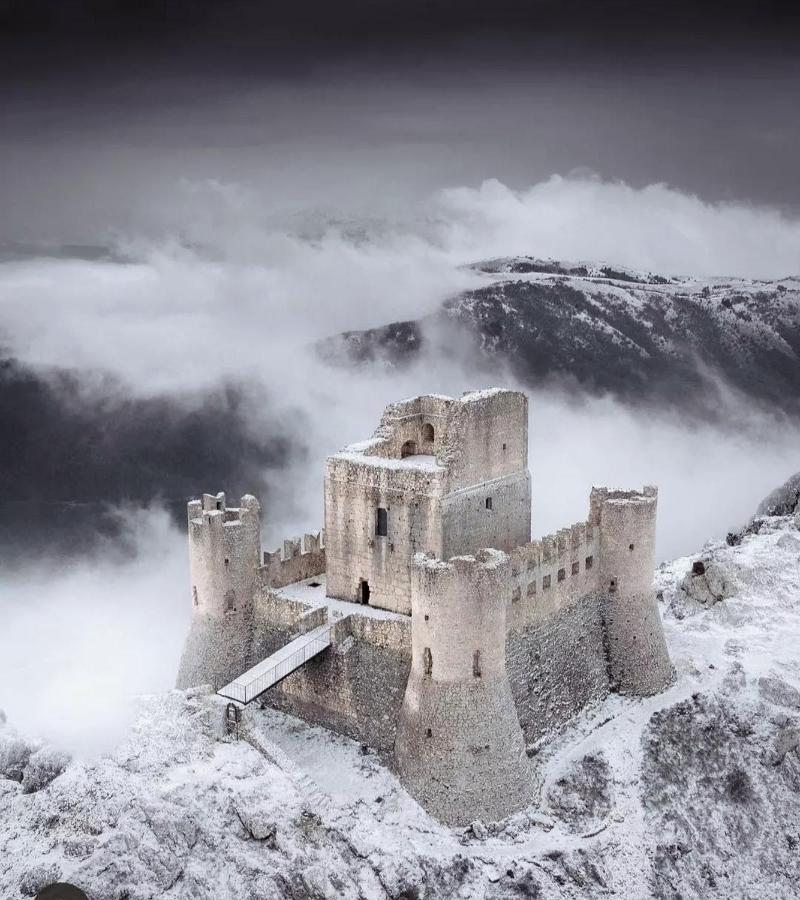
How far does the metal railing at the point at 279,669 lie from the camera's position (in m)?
34.7

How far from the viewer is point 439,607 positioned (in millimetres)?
33750

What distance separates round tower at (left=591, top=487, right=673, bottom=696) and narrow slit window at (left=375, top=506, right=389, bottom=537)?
30.4 feet

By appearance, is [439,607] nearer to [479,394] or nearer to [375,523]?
[375,523]

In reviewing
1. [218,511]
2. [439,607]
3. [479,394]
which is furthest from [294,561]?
[439,607]

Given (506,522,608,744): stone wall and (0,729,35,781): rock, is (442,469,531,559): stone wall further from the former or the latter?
(0,729,35,781): rock

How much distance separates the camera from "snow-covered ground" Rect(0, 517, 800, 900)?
1236 inches

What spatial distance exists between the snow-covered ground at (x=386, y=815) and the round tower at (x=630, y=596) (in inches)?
44.3

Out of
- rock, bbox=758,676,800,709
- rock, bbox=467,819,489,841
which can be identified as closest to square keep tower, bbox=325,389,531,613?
rock, bbox=467,819,489,841

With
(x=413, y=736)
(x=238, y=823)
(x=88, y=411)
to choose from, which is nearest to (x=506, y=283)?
(x=88, y=411)

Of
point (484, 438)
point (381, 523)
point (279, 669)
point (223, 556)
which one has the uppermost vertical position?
point (484, 438)

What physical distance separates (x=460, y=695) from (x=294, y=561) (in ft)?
37.4

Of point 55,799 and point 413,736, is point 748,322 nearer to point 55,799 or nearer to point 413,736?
point 413,736

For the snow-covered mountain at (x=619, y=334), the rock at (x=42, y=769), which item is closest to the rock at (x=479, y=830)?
the rock at (x=42, y=769)

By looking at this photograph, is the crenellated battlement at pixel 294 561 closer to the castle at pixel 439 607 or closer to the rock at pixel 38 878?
the castle at pixel 439 607
